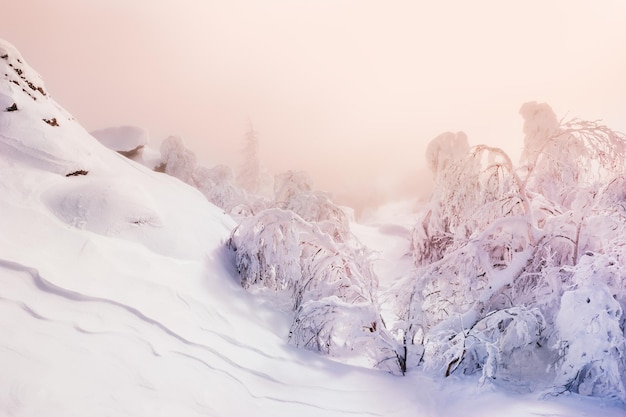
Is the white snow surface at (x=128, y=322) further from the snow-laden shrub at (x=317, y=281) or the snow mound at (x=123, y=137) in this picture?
the snow mound at (x=123, y=137)

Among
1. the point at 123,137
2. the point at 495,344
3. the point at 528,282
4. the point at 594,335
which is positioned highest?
the point at 123,137

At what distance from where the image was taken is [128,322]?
3346mm

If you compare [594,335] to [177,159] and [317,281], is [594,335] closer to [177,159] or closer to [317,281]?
[317,281]

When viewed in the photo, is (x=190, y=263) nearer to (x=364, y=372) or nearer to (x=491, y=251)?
(x=364, y=372)

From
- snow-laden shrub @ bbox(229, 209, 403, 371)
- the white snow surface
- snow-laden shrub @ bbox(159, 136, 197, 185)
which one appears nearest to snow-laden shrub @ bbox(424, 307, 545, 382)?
the white snow surface

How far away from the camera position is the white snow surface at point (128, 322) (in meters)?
2.65

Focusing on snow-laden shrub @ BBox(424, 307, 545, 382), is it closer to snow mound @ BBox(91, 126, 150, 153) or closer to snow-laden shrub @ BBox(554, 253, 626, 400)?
snow-laden shrub @ BBox(554, 253, 626, 400)

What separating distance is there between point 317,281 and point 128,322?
2809 millimetres

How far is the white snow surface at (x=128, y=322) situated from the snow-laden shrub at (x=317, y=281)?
0.31 meters

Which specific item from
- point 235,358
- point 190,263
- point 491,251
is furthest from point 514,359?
point 190,263

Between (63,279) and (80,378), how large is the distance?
121cm

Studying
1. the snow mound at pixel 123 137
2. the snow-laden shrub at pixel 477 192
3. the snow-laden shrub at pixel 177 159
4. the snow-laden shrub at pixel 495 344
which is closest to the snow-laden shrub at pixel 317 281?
the snow-laden shrub at pixel 495 344

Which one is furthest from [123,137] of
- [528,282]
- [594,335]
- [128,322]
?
[594,335]

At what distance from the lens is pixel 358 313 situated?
4.55m
